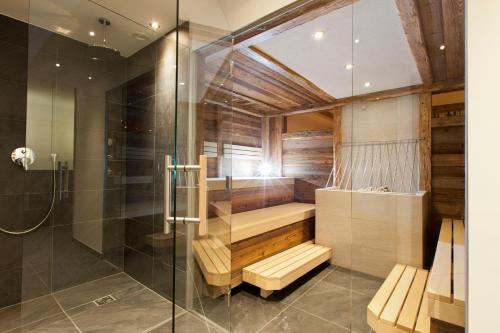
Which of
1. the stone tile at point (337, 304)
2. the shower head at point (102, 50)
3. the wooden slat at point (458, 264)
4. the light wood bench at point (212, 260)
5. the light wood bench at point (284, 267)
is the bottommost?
the stone tile at point (337, 304)

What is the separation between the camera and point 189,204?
1.53m

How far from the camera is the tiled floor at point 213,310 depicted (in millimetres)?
1618

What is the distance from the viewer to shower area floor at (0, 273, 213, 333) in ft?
5.46

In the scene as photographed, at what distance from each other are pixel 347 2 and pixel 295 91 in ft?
5.02

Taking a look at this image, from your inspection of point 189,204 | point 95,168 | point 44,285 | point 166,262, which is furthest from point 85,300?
point 189,204

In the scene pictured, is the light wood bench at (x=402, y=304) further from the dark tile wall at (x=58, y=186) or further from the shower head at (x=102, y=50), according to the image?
the shower head at (x=102, y=50)

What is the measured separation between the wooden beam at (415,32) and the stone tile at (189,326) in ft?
6.69

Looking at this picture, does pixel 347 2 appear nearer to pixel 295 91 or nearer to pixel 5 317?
pixel 295 91

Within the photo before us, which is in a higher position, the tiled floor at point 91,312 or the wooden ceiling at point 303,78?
the wooden ceiling at point 303,78

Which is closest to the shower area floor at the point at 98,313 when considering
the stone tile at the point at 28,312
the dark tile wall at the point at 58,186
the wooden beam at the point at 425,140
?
the stone tile at the point at 28,312

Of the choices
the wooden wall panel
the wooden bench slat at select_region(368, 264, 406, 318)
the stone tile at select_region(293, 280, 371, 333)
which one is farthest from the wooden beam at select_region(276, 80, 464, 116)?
the stone tile at select_region(293, 280, 371, 333)

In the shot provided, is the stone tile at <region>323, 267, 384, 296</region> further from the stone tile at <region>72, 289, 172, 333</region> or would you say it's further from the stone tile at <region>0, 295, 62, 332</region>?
the stone tile at <region>0, 295, 62, 332</region>

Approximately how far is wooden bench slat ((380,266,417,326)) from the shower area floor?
1138 millimetres

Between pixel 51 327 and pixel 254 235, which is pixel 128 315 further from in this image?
pixel 254 235
